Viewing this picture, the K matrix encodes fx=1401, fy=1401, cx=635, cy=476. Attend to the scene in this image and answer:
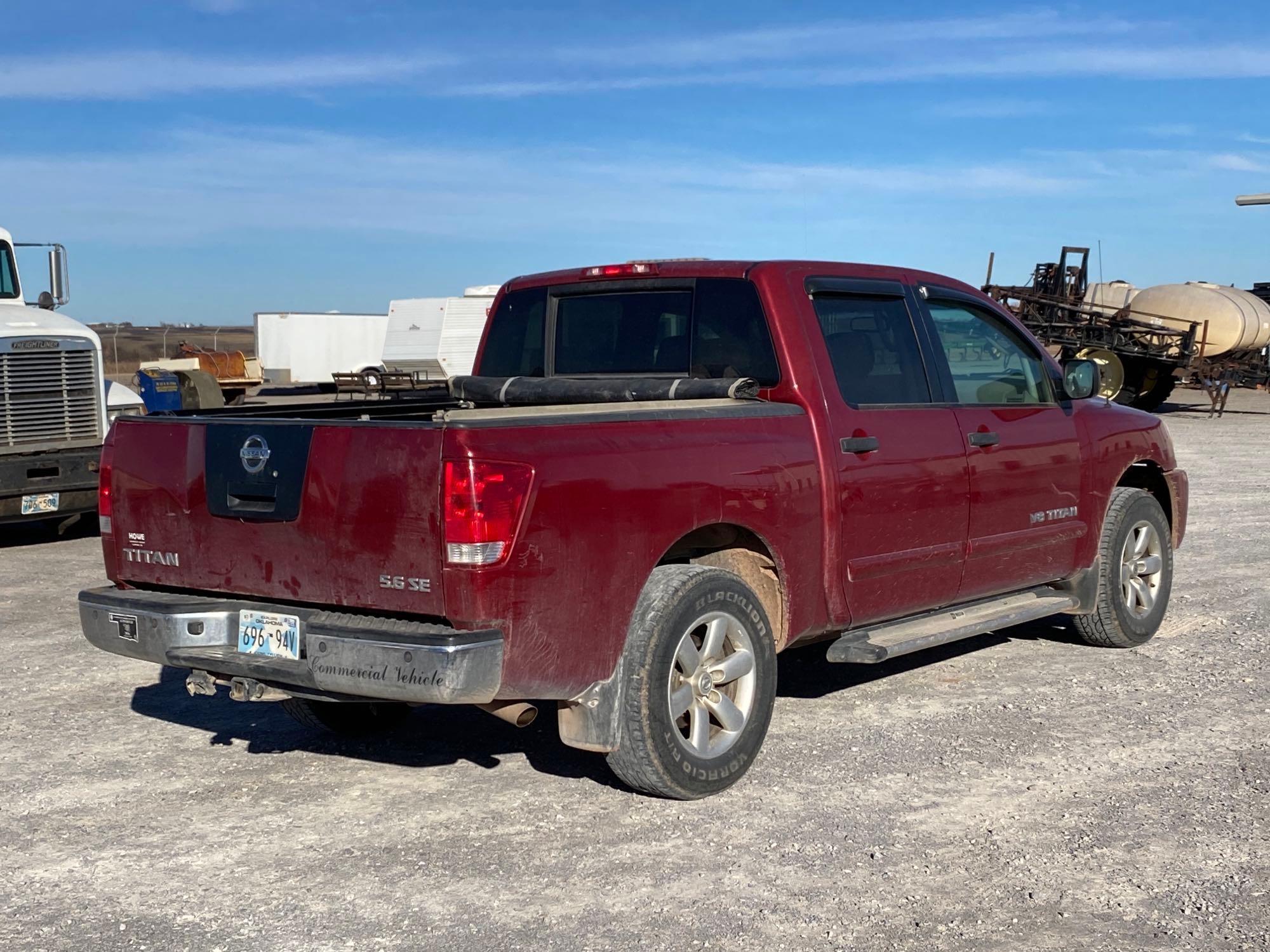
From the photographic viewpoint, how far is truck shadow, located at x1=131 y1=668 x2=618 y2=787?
18.5 ft

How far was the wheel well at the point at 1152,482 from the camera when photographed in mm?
7887

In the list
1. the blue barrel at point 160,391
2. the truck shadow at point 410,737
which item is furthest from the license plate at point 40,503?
the blue barrel at point 160,391

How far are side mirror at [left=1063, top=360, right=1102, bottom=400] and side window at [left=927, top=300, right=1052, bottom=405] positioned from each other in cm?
10

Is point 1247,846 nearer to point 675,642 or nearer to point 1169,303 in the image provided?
point 675,642

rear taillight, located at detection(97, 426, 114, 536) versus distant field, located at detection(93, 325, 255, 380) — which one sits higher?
rear taillight, located at detection(97, 426, 114, 536)

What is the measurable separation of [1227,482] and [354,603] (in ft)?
47.0

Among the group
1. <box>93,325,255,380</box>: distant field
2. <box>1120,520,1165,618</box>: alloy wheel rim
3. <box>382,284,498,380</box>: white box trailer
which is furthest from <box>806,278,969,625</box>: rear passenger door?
<box>93,325,255,380</box>: distant field

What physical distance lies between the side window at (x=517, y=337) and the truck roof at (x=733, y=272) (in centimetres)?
7

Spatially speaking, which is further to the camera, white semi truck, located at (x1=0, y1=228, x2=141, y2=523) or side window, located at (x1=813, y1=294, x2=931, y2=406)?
white semi truck, located at (x1=0, y1=228, x2=141, y2=523)

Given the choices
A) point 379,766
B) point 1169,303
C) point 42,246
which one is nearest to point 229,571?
point 379,766

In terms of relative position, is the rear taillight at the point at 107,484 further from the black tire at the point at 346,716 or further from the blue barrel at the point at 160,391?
the blue barrel at the point at 160,391

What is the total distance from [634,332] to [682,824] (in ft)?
7.37

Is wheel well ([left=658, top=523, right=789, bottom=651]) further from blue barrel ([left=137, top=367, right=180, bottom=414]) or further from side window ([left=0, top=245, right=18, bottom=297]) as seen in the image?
blue barrel ([left=137, top=367, right=180, bottom=414])

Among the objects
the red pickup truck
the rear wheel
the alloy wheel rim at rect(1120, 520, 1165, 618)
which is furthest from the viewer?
the rear wheel
